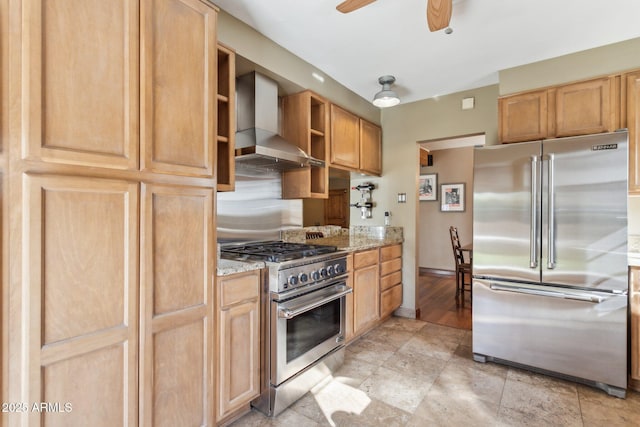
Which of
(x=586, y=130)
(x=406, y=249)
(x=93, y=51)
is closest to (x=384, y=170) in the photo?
(x=406, y=249)

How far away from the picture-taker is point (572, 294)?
2.27 metres

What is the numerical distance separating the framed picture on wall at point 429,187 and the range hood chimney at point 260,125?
4.19m

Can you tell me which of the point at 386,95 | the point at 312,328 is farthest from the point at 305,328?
the point at 386,95

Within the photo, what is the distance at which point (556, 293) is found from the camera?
7.61 feet

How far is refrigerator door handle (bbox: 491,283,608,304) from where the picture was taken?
7.18 feet

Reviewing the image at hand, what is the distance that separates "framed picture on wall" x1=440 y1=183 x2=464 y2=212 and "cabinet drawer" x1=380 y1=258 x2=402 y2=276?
286 centimetres

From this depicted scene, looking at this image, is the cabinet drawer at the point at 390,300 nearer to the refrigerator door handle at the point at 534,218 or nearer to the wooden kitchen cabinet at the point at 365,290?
the wooden kitchen cabinet at the point at 365,290

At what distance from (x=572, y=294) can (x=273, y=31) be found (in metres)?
2.96

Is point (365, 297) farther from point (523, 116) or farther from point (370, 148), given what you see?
point (523, 116)

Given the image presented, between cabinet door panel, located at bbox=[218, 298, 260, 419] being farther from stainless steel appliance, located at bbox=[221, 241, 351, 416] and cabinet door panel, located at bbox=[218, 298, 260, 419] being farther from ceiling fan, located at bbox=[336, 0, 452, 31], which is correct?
ceiling fan, located at bbox=[336, 0, 452, 31]

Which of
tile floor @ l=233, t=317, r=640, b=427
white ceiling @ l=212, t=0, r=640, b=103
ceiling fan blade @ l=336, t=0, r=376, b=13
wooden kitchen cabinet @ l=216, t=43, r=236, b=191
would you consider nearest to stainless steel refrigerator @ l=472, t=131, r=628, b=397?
tile floor @ l=233, t=317, r=640, b=427

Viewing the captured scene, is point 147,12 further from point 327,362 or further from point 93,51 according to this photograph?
point 327,362

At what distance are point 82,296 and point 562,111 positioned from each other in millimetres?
3496

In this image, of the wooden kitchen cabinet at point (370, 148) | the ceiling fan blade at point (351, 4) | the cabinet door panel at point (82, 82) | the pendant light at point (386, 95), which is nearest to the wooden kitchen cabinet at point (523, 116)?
the pendant light at point (386, 95)
